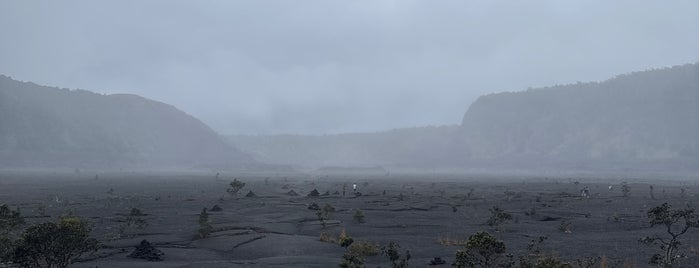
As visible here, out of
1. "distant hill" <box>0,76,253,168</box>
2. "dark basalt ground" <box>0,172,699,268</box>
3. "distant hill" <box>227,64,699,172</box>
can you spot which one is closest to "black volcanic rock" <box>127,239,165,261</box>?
"dark basalt ground" <box>0,172,699,268</box>

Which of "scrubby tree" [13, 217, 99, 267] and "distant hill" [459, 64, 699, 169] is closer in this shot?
"scrubby tree" [13, 217, 99, 267]

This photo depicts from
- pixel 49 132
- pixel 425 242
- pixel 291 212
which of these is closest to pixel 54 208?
pixel 291 212

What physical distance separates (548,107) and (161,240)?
186222 mm

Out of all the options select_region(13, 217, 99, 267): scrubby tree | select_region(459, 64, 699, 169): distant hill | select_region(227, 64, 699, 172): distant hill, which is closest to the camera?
select_region(13, 217, 99, 267): scrubby tree

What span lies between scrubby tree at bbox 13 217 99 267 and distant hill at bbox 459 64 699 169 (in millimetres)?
161014

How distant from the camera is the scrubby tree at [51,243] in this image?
16.9 metres

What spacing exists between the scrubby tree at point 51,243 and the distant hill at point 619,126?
528 ft

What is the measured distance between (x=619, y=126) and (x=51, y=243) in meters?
177

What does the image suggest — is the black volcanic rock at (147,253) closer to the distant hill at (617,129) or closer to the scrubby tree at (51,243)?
the scrubby tree at (51,243)

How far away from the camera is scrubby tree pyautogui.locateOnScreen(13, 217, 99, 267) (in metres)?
16.9

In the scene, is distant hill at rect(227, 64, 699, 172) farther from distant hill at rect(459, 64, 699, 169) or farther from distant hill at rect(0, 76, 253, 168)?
distant hill at rect(0, 76, 253, 168)

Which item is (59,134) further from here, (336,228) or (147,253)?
(147,253)

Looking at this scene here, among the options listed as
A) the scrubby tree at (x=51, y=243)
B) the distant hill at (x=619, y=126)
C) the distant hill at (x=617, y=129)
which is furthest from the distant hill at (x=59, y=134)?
the scrubby tree at (x=51, y=243)

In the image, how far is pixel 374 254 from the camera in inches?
934
